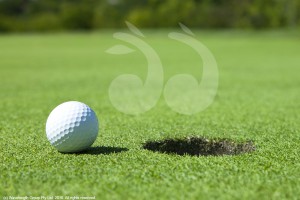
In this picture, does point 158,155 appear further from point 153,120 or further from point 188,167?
point 153,120

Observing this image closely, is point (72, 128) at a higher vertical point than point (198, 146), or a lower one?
higher

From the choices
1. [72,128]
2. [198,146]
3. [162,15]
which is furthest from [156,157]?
[162,15]

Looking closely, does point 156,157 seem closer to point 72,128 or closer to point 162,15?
point 72,128

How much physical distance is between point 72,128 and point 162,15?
49179 millimetres

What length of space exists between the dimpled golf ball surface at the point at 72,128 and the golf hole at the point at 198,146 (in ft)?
1.90

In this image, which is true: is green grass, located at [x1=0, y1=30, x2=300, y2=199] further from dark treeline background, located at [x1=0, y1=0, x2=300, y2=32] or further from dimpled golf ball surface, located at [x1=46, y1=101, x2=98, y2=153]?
dark treeline background, located at [x1=0, y1=0, x2=300, y2=32]

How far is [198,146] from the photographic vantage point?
438cm

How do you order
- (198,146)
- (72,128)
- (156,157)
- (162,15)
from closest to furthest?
(156,157) → (72,128) → (198,146) → (162,15)

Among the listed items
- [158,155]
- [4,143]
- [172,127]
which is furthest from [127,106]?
[158,155]

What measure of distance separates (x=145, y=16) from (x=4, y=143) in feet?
161

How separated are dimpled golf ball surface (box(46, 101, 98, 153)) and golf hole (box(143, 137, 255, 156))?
58 centimetres

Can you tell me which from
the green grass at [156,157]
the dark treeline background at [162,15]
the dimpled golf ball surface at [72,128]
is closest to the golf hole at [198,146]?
the green grass at [156,157]

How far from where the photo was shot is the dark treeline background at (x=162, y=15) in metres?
47.8

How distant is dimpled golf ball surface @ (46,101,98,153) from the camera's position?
3.74 metres
